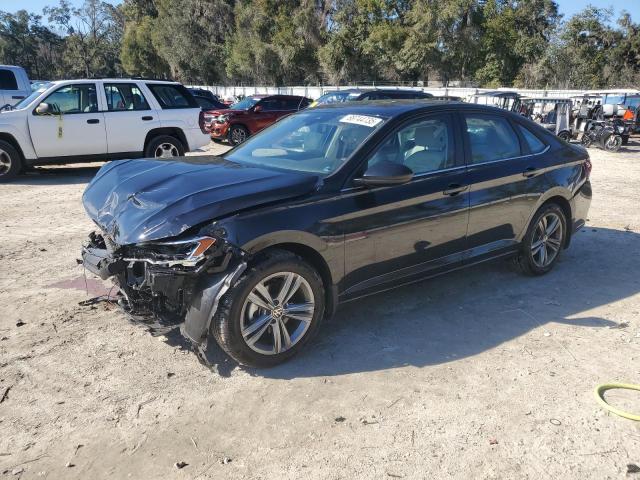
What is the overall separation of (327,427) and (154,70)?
287 ft

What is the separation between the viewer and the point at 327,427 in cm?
308

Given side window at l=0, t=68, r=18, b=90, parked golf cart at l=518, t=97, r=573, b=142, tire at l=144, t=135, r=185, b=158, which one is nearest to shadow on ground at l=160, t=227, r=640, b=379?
tire at l=144, t=135, r=185, b=158

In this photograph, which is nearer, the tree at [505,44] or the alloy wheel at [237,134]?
the alloy wheel at [237,134]

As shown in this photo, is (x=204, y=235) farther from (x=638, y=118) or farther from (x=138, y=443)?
(x=638, y=118)

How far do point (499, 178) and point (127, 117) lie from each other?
317 inches

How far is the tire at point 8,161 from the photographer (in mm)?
9906

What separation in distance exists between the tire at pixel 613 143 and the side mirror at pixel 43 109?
1522 centimetres

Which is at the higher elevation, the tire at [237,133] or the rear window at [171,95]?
the rear window at [171,95]

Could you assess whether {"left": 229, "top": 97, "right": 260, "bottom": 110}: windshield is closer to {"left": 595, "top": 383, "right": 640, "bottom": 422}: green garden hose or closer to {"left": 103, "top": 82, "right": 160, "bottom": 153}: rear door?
{"left": 103, "top": 82, "right": 160, "bottom": 153}: rear door

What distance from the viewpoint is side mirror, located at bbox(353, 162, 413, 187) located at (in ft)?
12.3

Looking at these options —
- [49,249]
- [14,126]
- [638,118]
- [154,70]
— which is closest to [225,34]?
[154,70]

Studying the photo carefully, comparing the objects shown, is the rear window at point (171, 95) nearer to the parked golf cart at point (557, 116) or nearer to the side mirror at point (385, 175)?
the side mirror at point (385, 175)

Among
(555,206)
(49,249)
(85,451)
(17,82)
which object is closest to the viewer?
(85,451)

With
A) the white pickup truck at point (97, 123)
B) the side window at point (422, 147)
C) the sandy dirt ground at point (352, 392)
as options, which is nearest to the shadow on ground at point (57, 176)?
the white pickup truck at point (97, 123)
